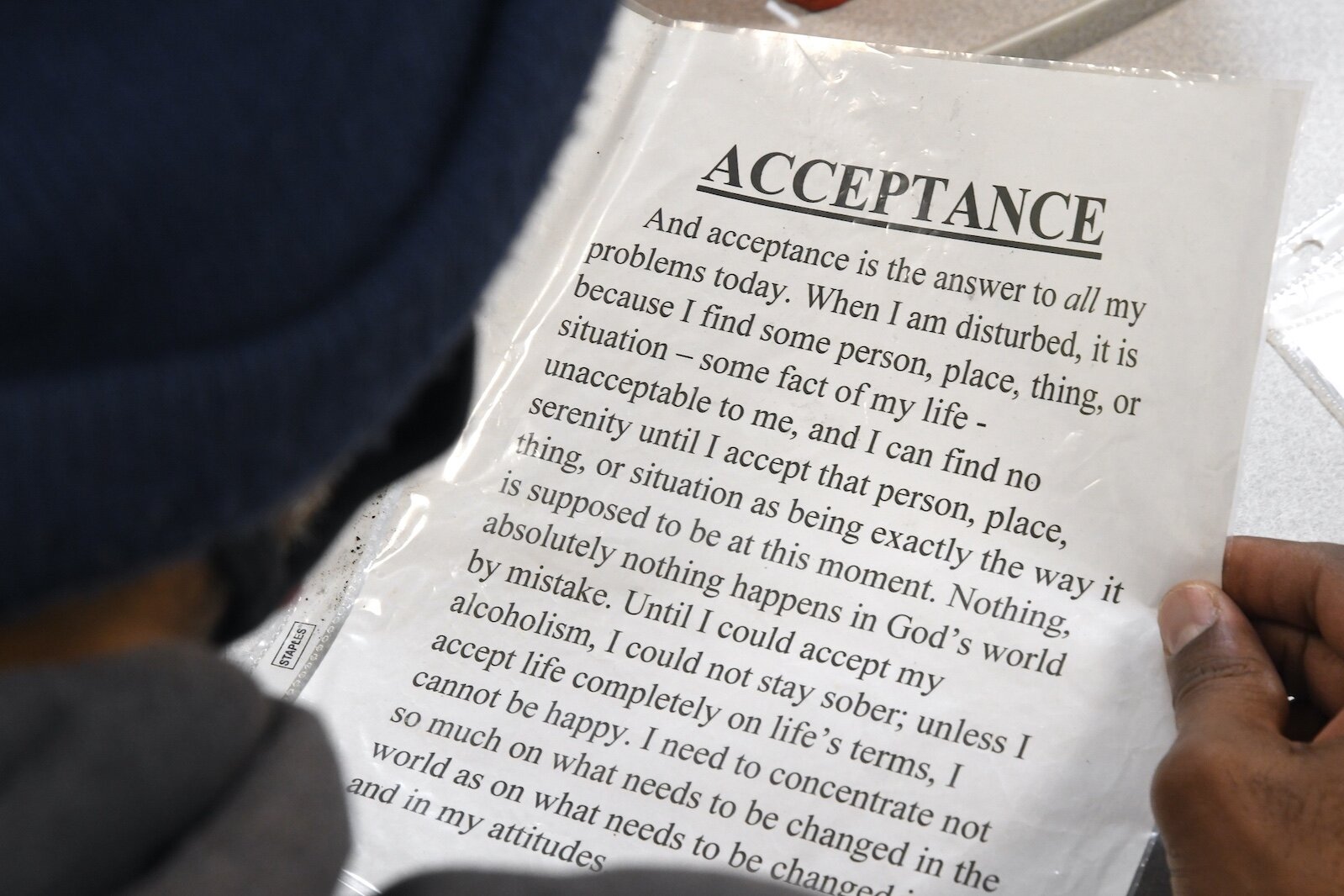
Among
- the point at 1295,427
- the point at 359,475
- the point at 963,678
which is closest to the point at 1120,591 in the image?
the point at 963,678

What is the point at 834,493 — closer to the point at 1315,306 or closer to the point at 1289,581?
the point at 1289,581

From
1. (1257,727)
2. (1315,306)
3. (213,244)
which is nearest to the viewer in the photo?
(213,244)

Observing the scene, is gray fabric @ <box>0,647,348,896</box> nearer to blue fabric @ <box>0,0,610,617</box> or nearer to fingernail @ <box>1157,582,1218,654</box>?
blue fabric @ <box>0,0,610,617</box>

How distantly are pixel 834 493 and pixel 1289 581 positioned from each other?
0.20 metres

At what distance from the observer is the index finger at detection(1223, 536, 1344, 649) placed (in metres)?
0.43

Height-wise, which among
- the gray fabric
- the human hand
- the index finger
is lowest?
the human hand

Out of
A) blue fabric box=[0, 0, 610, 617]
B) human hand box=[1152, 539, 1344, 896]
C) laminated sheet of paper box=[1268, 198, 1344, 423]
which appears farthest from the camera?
laminated sheet of paper box=[1268, 198, 1344, 423]

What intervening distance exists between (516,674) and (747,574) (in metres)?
0.11

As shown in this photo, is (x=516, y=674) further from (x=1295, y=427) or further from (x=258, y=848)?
(x=1295, y=427)

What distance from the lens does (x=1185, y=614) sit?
0.42 meters

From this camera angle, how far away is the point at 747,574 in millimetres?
465

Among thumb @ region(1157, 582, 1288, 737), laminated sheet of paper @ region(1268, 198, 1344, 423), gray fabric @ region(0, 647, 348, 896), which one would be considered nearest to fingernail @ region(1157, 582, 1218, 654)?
thumb @ region(1157, 582, 1288, 737)

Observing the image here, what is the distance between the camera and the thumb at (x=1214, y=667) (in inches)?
15.9

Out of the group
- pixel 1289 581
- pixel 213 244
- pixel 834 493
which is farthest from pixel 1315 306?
pixel 213 244
